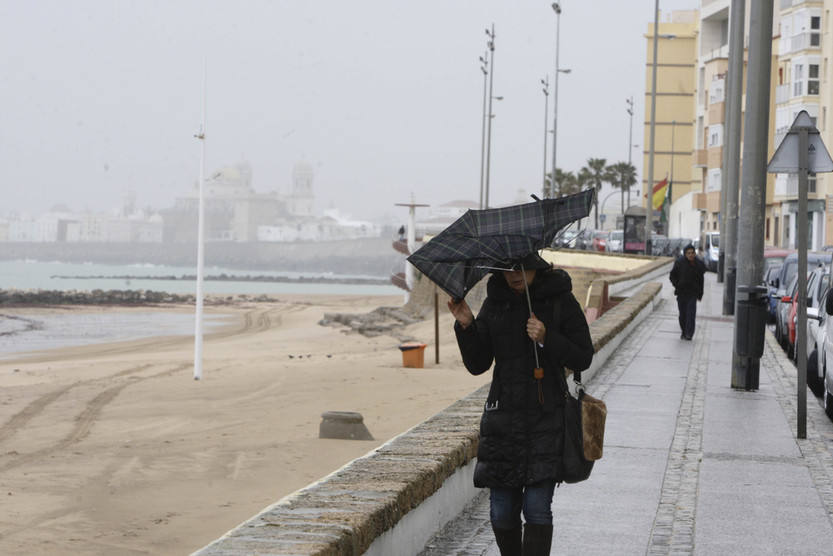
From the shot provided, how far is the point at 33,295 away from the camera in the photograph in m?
104

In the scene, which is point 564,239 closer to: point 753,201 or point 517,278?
point 517,278

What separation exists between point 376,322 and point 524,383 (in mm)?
51260

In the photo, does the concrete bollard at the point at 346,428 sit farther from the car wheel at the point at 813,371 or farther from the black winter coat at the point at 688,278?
the black winter coat at the point at 688,278

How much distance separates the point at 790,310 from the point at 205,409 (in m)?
9.71

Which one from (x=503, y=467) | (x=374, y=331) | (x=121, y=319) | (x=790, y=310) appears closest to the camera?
(x=503, y=467)

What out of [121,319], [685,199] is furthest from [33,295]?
[685,199]

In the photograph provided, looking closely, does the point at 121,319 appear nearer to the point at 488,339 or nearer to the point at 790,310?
the point at 790,310

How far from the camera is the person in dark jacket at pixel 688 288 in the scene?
22125 millimetres

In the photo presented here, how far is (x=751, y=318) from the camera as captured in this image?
14.3 m

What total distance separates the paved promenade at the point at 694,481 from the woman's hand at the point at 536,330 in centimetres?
181

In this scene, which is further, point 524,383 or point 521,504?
point 521,504

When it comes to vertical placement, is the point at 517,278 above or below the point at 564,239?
below

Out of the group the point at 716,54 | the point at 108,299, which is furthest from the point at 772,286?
the point at 108,299

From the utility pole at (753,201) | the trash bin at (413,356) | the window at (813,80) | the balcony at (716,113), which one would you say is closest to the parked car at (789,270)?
the trash bin at (413,356)
